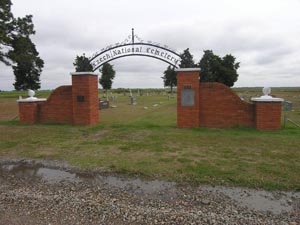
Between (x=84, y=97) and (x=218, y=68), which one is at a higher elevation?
(x=218, y=68)

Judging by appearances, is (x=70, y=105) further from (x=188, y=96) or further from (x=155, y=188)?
(x=155, y=188)

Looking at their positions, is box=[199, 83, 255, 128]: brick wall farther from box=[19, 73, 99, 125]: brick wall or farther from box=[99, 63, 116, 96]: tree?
box=[99, 63, 116, 96]: tree

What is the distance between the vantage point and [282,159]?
4598 millimetres

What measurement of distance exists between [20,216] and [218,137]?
5.46 m

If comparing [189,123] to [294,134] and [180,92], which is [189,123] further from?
[294,134]

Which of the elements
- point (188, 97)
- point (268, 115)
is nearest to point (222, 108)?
point (188, 97)

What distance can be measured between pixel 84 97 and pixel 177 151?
5.14 metres

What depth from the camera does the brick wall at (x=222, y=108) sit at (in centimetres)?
785

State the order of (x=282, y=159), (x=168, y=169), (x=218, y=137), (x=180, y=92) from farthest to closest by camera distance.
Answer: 1. (x=180, y=92)
2. (x=218, y=137)
3. (x=282, y=159)
4. (x=168, y=169)

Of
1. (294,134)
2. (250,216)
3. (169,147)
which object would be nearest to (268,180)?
(250,216)

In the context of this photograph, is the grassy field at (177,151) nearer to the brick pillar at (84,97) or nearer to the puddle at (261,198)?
the puddle at (261,198)

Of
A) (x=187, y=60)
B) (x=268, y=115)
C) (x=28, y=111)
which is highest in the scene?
(x=187, y=60)

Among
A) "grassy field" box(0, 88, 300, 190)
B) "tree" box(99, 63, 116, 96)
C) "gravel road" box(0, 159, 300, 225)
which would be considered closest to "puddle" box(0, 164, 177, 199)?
"gravel road" box(0, 159, 300, 225)

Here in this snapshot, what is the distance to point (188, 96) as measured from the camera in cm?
811
